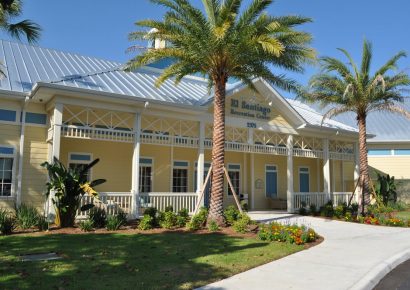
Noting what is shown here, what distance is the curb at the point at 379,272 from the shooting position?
6.78 metres

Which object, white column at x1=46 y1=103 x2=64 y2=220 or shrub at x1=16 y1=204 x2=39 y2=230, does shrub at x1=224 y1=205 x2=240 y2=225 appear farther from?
shrub at x1=16 y1=204 x2=39 y2=230

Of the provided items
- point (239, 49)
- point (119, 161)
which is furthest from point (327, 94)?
point (119, 161)

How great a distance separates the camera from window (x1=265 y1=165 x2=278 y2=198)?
2334 centimetres

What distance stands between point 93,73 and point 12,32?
5183mm

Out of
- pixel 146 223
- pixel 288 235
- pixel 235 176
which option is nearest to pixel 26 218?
pixel 146 223

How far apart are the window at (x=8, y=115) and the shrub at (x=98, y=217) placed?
480 cm

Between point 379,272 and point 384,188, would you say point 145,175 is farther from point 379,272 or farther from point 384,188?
point 384,188

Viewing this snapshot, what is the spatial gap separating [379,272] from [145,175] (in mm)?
12296

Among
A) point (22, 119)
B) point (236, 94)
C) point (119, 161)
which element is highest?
point (236, 94)

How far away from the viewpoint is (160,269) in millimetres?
7531

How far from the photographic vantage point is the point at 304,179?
996 inches

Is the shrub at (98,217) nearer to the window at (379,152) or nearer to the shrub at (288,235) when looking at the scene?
the shrub at (288,235)

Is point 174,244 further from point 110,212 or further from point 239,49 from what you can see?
point 239,49

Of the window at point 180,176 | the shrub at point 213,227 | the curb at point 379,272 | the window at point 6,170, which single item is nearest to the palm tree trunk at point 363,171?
the window at point 180,176
